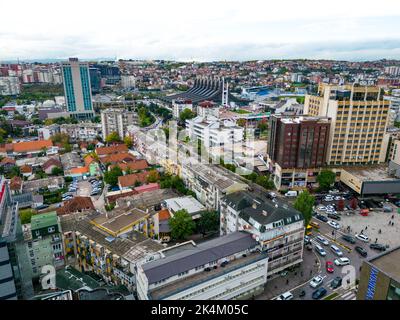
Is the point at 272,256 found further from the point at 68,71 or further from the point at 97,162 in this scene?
the point at 68,71

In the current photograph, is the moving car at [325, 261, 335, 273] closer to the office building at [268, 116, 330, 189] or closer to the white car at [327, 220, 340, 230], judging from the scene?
the white car at [327, 220, 340, 230]

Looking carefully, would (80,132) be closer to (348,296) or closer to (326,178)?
(326,178)

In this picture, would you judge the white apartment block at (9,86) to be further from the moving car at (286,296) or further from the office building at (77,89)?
the moving car at (286,296)

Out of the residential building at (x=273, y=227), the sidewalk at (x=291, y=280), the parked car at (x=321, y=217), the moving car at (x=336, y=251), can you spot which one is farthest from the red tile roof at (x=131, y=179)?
the moving car at (x=336, y=251)

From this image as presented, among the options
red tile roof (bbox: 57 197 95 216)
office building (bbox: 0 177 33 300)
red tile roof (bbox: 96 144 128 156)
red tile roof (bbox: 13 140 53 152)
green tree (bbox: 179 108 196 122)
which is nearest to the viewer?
office building (bbox: 0 177 33 300)

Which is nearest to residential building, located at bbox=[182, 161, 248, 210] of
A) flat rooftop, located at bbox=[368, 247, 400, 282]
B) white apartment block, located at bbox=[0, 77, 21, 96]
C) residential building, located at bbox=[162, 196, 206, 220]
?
residential building, located at bbox=[162, 196, 206, 220]

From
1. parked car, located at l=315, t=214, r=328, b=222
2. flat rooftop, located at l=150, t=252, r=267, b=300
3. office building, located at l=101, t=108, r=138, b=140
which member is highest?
office building, located at l=101, t=108, r=138, b=140
